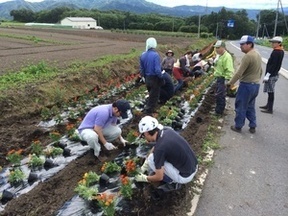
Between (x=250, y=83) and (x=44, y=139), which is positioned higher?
(x=250, y=83)

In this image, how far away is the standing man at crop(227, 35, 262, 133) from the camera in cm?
638

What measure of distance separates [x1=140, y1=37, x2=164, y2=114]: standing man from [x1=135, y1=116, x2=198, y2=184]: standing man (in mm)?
3590

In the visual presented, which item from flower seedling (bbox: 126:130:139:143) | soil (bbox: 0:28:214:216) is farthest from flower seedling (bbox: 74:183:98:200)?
flower seedling (bbox: 126:130:139:143)

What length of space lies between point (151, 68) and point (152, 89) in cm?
61

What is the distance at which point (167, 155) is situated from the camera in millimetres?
3799

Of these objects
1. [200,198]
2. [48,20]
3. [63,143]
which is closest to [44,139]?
[63,143]

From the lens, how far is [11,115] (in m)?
7.59

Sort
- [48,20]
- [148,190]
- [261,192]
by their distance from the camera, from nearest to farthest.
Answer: [148,190], [261,192], [48,20]

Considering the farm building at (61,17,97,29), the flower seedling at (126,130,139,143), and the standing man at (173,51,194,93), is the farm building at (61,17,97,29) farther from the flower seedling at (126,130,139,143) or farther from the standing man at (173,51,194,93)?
the flower seedling at (126,130,139,143)

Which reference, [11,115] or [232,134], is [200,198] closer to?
[232,134]

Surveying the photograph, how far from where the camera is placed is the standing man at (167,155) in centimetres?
370

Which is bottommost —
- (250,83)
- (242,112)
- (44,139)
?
(44,139)

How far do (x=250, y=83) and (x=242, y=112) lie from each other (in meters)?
0.64

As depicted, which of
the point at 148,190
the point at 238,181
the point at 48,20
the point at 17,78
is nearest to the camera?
the point at 148,190
